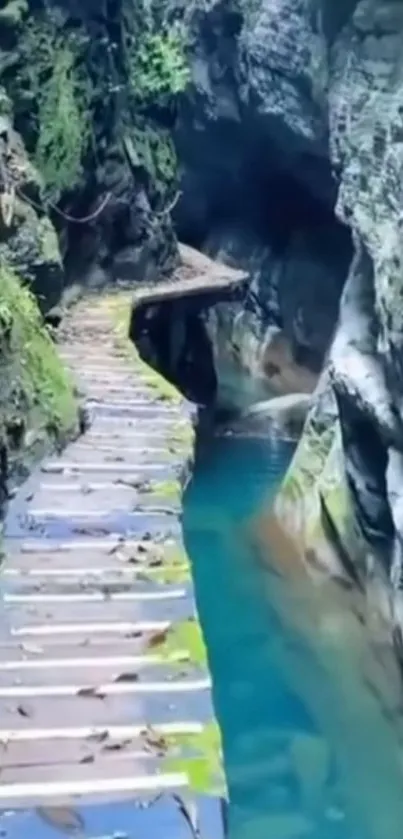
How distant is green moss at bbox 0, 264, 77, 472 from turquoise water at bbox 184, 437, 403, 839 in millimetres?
3279

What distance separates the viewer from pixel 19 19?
12180 mm

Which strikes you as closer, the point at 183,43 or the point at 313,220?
the point at 183,43

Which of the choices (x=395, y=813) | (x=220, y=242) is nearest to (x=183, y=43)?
(x=220, y=242)

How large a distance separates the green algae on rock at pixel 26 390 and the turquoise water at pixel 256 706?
3274 millimetres

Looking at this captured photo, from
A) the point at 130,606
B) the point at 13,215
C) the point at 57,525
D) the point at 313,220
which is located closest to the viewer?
the point at 130,606

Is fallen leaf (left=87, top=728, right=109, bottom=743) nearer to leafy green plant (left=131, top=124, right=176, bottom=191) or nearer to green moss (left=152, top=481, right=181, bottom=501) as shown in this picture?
green moss (left=152, top=481, right=181, bottom=501)

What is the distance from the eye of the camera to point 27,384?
22.9 ft

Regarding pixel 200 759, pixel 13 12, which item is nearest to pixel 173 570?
pixel 200 759

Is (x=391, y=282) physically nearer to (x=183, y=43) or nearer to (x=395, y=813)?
(x=395, y=813)

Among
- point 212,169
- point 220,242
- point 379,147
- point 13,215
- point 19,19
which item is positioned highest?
point 19,19

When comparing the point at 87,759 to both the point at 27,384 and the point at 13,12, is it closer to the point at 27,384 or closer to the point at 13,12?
the point at 27,384

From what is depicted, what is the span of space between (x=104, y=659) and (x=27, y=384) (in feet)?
10.1

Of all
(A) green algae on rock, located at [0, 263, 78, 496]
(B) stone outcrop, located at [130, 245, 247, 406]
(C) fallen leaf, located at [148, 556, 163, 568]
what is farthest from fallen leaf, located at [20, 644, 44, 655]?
(B) stone outcrop, located at [130, 245, 247, 406]

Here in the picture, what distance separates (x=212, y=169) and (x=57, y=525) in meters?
17.5
